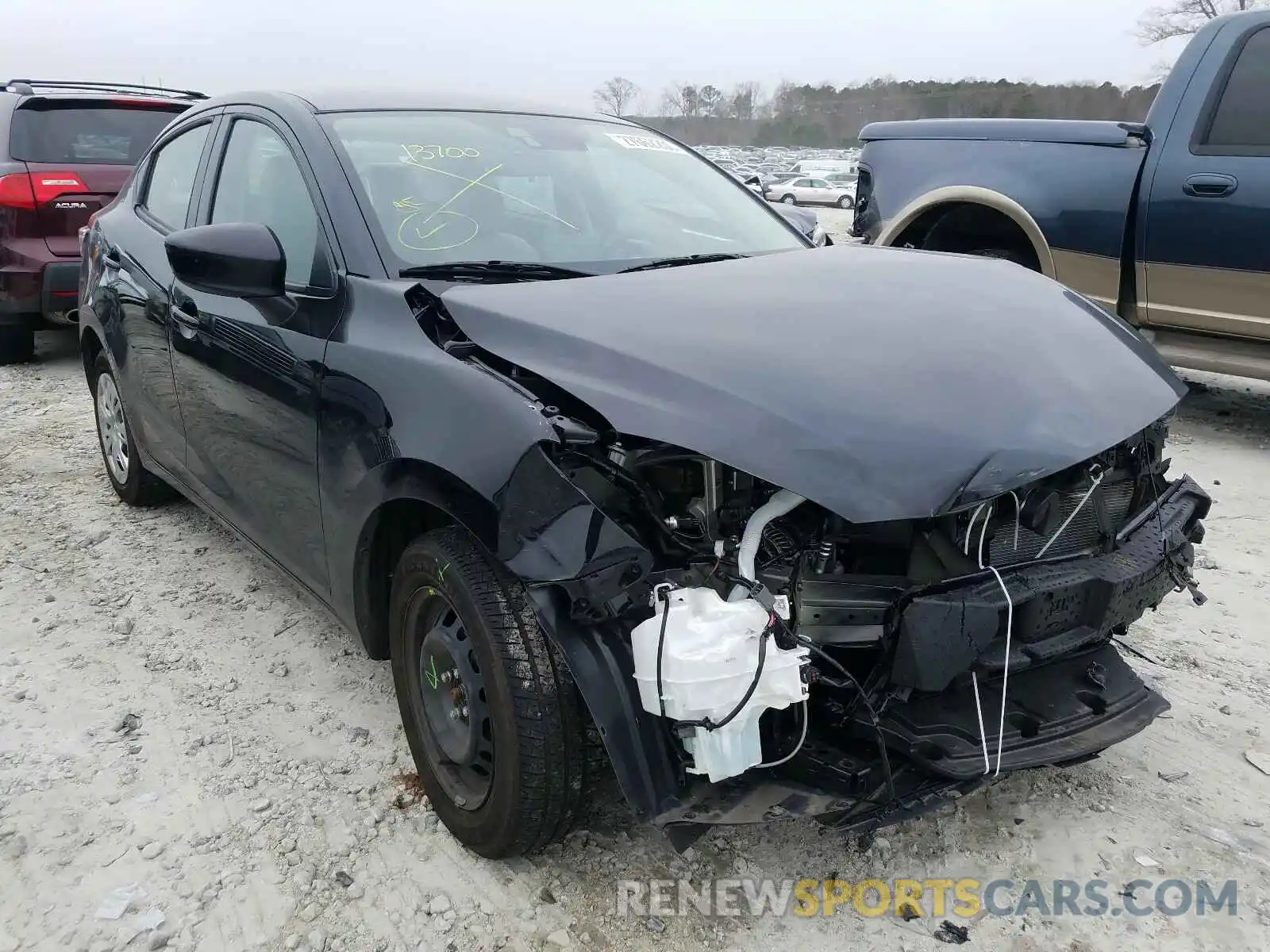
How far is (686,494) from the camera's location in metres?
2.02

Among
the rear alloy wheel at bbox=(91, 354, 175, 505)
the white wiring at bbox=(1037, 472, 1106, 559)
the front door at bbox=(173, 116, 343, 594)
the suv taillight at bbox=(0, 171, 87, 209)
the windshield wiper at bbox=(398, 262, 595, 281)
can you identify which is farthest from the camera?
the suv taillight at bbox=(0, 171, 87, 209)

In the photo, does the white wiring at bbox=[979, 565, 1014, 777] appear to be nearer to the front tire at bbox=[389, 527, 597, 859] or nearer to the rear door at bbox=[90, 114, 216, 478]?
the front tire at bbox=[389, 527, 597, 859]

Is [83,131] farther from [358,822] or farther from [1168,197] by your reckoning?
[1168,197]

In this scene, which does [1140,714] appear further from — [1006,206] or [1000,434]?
[1006,206]

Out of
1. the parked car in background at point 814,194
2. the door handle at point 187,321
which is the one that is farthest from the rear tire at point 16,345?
the parked car in background at point 814,194

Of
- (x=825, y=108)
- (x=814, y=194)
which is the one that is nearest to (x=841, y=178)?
(x=814, y=194)

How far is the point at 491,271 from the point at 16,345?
6069 mm

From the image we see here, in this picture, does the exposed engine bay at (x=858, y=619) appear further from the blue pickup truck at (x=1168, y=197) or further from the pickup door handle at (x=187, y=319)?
the blue pickup truck at (x=1168, y=197)

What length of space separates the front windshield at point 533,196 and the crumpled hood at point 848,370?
0.30 m

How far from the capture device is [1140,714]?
2213 mm

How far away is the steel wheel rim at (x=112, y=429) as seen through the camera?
167 inches

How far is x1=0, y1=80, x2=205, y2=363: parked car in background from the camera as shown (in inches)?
248

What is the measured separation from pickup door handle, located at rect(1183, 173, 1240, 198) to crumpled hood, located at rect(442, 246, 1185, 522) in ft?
9.80

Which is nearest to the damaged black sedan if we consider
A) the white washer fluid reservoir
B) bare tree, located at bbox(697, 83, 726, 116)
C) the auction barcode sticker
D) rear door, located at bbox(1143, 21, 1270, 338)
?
the white washer fluid reservoir
